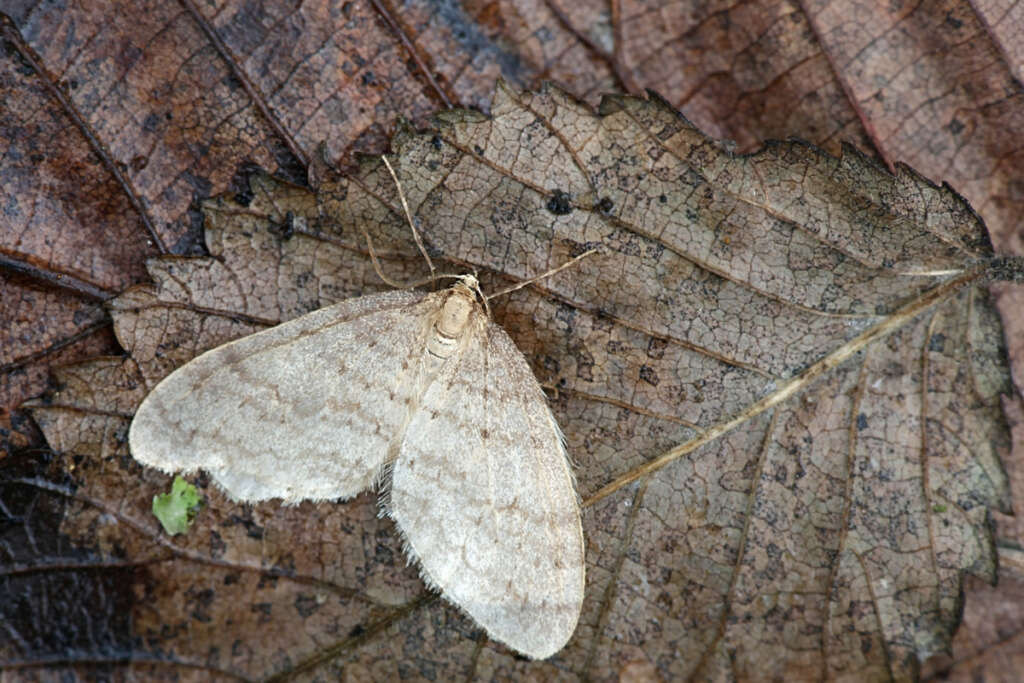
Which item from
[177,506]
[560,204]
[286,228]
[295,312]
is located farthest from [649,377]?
[177,506]

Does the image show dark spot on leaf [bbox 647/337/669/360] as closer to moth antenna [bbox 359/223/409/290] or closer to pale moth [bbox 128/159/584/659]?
pale moth [bbox 128/159/584/659]

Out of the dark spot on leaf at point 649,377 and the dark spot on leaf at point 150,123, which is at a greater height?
the dark spot on leaf at point 150,123

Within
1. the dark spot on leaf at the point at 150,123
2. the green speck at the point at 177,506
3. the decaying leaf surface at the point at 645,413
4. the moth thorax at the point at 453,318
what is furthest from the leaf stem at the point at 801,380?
the dark spot on leaf at the point at 150,123

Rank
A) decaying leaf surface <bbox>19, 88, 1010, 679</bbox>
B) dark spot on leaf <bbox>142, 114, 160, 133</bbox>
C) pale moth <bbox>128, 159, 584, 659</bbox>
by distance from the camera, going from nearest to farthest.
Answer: pale moth <bbox>128, 159, 584, 659</bbox>
decaying leaf surface <bbox>19, 88, 1010, 679</bbox>
dark spot on leaf <bbox>142, 114, 160, 133</bbox>

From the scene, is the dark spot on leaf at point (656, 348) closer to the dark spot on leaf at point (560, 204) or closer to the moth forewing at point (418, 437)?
the moth forewing at point (418, 437)

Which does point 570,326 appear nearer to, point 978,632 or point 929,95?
point 929,95

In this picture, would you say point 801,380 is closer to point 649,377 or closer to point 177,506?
point 649,377

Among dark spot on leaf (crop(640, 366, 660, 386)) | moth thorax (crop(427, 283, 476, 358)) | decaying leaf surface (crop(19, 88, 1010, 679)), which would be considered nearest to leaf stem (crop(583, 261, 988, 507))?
decaying leaf surface (crop(19, 88, 1010, 679))
